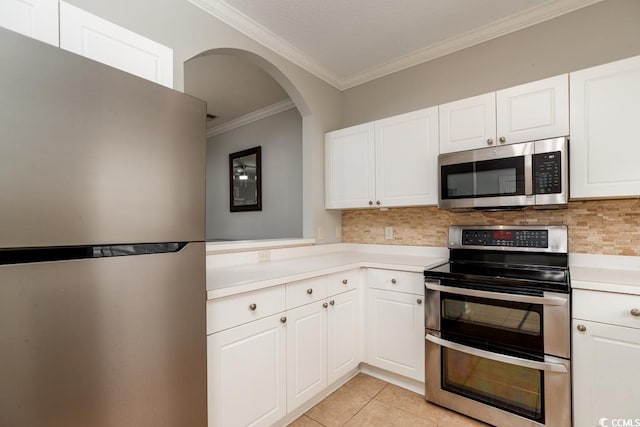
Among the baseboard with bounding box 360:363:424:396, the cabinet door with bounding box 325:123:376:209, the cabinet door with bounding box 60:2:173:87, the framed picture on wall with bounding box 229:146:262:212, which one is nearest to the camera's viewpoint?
the cabinet door with bounding box 60:2:173:87

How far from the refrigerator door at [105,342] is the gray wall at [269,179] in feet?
8.26

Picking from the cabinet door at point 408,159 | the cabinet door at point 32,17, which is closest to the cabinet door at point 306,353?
the cabinet door at point 408,159

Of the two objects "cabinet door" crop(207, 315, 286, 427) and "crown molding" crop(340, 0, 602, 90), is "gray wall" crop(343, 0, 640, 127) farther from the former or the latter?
"cabinet door" crop(207, 315, 286, 427)

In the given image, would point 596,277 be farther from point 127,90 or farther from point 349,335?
point 127,90

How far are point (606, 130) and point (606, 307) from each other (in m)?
0.93

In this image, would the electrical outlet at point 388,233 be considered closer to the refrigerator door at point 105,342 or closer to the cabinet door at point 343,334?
the cabinet door at point 343,334

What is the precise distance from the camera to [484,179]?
1925 millimetres

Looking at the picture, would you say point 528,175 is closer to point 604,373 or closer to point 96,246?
point 604,373

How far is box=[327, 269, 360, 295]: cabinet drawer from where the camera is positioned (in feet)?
6.59

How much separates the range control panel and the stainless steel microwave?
198 mm

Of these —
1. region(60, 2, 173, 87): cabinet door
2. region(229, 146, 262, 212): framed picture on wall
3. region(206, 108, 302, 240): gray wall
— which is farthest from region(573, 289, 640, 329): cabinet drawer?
region(229, 146, 262, 212): framed picture on wall

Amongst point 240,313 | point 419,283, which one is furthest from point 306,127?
point 240,313

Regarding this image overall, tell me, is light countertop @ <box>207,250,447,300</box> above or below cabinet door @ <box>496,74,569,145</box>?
below

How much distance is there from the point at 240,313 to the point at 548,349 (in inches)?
60.9
